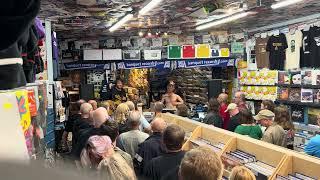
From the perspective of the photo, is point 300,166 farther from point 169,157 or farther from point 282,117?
point 282,117

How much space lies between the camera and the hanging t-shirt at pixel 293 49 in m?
11.6

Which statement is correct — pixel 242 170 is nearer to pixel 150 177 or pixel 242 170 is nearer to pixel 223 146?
pixel 150 177

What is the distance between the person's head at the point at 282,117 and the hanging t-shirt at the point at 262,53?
7007 millimetres

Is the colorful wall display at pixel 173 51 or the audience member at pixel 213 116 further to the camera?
the colorful wall display at pixel 173 51

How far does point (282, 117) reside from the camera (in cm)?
652

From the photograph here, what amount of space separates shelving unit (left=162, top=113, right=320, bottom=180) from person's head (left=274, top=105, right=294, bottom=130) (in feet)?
4.13

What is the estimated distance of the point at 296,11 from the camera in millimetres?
10875

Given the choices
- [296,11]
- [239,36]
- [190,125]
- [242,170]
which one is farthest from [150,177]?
[239,36]

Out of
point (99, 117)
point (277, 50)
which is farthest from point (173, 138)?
point (277, 50)

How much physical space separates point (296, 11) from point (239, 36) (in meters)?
4.60

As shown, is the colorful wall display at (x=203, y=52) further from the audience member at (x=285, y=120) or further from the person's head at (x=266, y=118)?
the audience member at (x=285, y=120)

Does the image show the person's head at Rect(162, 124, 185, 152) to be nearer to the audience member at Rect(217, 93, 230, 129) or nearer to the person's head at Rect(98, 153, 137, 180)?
the person's head at Rect(98, 153, 137, 180)

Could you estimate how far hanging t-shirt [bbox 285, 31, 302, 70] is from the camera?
11.6 meters

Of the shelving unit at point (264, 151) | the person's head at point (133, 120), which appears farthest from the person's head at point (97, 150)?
the shelving unit at point (264, 151)
